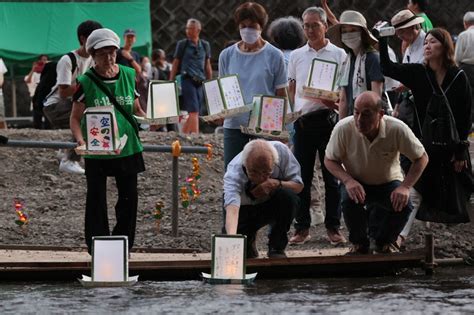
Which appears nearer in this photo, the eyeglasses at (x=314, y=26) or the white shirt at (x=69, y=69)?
the eyeglasses at (x=314, y=26)

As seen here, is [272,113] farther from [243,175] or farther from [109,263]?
[109,263]

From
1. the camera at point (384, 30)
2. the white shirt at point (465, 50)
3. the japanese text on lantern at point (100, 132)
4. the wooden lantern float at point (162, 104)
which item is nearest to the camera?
the japanese text on lantern at point (100, 132)

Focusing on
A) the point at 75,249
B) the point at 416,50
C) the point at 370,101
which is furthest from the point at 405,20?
the point at 75,249

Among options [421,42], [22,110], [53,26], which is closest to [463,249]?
[421,42]

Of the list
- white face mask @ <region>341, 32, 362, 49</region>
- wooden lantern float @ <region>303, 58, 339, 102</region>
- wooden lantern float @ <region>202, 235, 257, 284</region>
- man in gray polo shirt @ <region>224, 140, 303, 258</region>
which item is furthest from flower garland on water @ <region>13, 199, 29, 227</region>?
wooden lantern float @ <region>202, 235, 257, 284</region>

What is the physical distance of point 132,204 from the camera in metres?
13.2

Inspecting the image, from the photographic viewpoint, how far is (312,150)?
551 inches

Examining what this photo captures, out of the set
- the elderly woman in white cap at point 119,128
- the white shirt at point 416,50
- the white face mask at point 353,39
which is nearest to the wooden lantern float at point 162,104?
the elderly woman in white cap at point 119,128

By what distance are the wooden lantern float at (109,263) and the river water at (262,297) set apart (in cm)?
12

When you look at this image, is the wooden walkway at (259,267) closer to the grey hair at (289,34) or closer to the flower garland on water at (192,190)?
the grey hair at (289,34)

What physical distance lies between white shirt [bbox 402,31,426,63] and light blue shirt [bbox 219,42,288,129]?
4.53 ft

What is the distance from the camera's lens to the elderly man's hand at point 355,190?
12.3 m

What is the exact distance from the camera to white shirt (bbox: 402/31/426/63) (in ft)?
47.5

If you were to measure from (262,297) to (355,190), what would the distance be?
5.04ft
